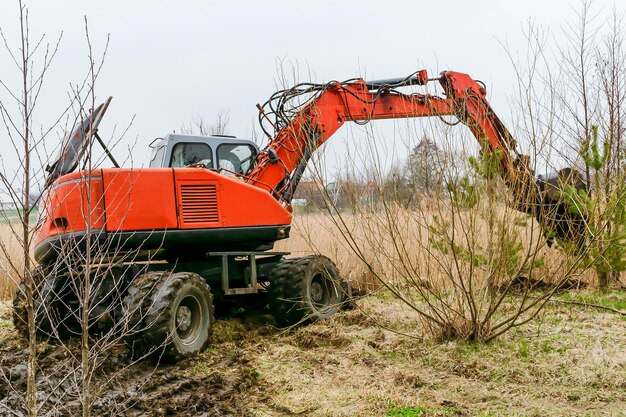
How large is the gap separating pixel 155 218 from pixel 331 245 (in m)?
5.80

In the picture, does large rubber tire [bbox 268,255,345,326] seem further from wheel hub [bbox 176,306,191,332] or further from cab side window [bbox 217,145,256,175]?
wheel hub [bbox 176,306,191,332]

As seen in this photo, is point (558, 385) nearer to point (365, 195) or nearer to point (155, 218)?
point (365, 195)

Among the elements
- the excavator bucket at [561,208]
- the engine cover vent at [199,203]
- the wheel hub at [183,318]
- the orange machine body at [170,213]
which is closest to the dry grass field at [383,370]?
the wheel hub at [183,318]

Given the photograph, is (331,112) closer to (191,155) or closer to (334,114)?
(334,114)

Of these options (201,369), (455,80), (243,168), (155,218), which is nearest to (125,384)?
(201,369)

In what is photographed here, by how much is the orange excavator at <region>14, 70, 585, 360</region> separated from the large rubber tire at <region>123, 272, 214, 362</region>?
0.01 meters

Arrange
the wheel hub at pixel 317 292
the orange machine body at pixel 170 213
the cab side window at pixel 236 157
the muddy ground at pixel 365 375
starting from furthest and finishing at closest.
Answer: the wheel hub at pixel 317 292, the cab side window at pixel 236 157, the orange machine body at pixel 170 213, the muddy ground at pixel 365 375

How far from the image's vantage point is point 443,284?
7.13 meters

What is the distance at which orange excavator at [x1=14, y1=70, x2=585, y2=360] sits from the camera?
265 inches

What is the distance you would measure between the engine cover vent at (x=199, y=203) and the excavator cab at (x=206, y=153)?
455 millimetres

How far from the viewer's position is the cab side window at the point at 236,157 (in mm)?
8531

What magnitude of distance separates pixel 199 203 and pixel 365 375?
255cm

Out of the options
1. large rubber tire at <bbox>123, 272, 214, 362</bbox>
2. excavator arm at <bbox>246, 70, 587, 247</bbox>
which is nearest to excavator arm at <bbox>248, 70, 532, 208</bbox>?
excavator arm at <bbox>246, 70, 587, 247</bbox>

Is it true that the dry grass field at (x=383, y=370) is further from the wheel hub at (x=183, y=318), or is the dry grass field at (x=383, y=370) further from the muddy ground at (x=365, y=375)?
the wheel hub at (x=183, y=318)
